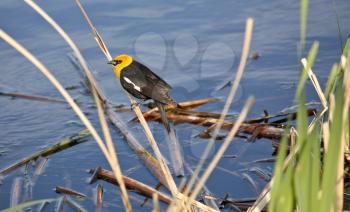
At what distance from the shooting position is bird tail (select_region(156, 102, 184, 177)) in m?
3.31

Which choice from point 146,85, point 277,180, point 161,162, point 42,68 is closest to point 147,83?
point 146,85

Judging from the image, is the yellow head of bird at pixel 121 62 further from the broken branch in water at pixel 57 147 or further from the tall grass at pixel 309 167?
the tall grass at pixel 309 167

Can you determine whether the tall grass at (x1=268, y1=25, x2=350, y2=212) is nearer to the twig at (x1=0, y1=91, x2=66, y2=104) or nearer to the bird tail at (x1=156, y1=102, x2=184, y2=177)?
the bird tail at (x1=156, y1=102, x2=184, y2=177)

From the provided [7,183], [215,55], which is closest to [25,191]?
[7,183]

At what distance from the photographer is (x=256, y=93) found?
4133 millimetres

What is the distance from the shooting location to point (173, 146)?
3562 mm

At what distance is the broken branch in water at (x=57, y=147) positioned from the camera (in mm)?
3406

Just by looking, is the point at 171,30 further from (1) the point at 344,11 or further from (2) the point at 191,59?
(1) the point at 344,11

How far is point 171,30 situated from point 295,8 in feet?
3.86

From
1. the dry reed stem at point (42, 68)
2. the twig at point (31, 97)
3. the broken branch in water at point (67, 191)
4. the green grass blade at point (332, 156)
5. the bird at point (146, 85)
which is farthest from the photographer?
the twig at point (31, 97)

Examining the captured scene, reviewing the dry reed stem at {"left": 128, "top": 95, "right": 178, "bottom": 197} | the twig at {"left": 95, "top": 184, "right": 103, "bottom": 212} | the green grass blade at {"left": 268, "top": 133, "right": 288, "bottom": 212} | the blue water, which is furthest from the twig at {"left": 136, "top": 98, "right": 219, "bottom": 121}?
the green grass blade at {"left": 268, "top": 133, "right": 288, "bottom": 212}

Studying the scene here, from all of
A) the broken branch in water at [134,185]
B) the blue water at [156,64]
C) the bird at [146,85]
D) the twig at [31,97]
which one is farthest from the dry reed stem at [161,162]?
the twig at [31,97]

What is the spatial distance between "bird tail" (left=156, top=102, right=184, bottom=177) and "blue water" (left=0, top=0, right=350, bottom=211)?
6 centimetres

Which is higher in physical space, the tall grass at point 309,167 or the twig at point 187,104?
the twig at point 187,104
